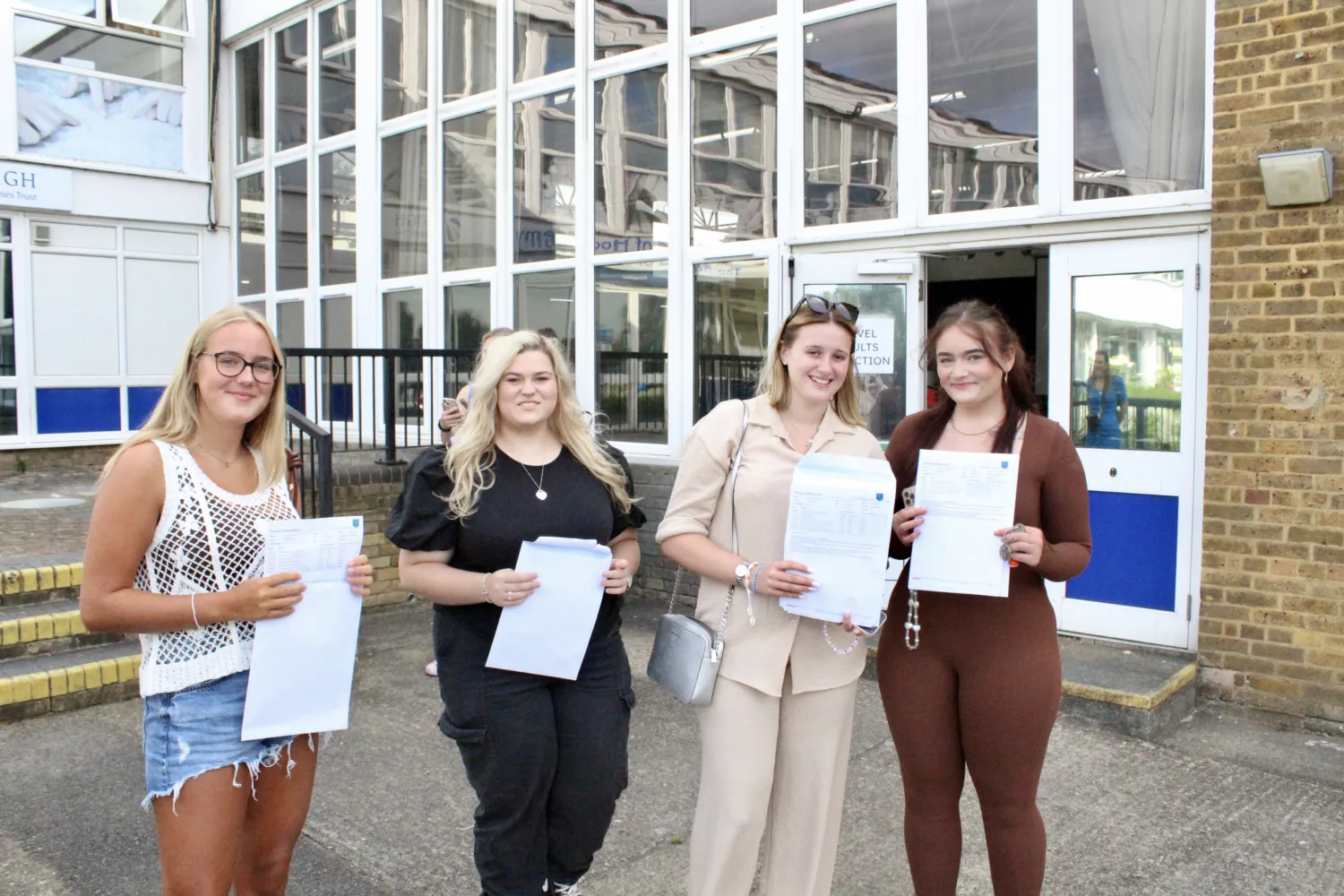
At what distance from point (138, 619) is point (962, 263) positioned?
8.49 metres

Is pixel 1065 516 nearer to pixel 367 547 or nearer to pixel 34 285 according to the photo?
pixel 367 547

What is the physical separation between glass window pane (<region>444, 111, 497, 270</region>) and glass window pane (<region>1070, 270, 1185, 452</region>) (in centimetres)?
518

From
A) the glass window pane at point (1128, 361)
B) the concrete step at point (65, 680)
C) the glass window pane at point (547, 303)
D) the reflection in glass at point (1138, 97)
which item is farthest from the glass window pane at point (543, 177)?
the concrete step at point (65, 680)

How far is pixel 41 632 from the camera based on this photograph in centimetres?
543

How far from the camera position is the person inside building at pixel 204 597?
7.14 feet

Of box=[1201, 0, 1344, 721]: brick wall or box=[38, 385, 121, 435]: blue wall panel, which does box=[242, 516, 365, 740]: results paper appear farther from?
box=[38, 385, 121, 435]: blue wall panel

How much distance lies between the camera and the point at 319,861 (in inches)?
141

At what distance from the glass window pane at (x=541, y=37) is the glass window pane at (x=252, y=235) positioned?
483 centimetres

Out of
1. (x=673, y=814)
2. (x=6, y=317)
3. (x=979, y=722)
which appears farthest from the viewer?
(x=6, y=317)

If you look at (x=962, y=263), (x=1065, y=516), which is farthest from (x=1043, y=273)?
(x=1065, y=516)

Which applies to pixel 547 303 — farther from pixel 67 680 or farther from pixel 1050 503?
pixel 1050 503

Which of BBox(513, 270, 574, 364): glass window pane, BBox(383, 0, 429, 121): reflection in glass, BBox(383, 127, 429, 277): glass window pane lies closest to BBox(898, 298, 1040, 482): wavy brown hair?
BBox(513, 270, 574, 364): glass window pane

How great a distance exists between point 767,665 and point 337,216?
9.51 metres

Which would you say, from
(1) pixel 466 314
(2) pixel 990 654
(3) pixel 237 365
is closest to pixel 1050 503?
(2) pixel 990 654
